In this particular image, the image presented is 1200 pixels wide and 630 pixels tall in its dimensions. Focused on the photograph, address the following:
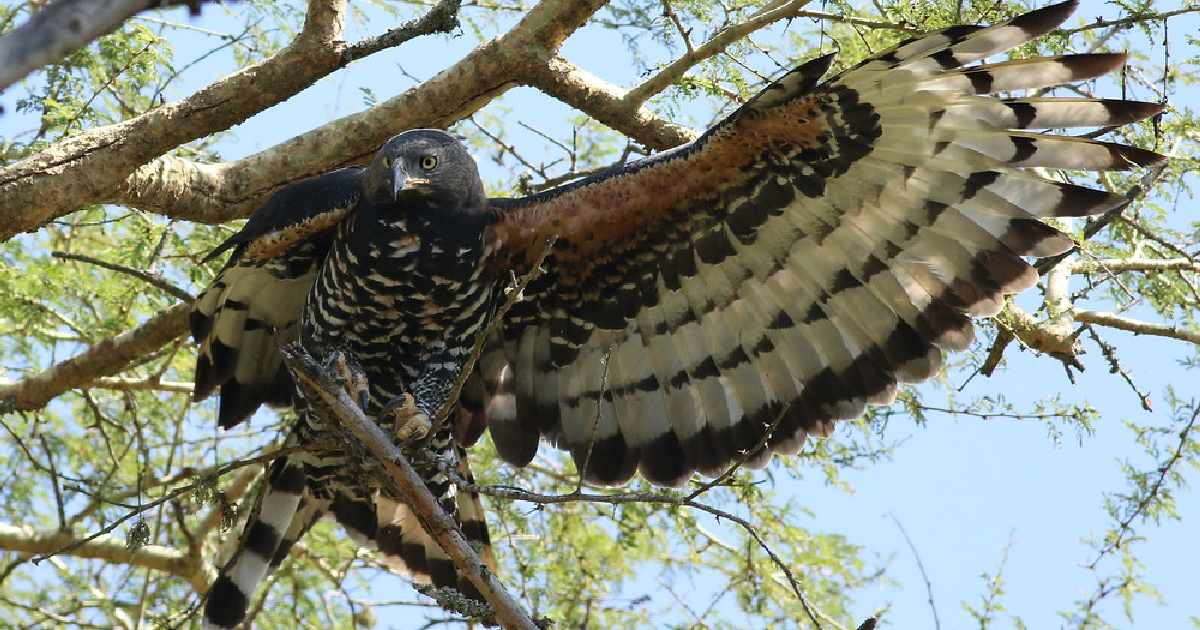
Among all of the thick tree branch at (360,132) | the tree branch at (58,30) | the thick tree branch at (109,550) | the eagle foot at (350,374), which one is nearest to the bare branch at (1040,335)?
the thick tree branch at (360,132)

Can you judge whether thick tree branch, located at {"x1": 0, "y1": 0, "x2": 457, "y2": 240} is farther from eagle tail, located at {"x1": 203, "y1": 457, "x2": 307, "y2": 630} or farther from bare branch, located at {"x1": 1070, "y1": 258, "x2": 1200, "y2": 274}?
bare branch, located at {"x1": 1070, "y1": 258, "x2": 1200, "y2": 274}

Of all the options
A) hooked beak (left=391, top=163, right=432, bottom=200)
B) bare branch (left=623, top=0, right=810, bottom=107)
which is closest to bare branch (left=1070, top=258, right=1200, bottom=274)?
bare branch (left=623, top=0, right=810, bottom=107)

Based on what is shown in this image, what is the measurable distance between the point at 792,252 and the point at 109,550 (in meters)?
3.74

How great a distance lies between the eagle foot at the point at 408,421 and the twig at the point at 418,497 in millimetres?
1092

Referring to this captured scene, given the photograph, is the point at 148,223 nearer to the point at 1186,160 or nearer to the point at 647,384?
the point at 647,384

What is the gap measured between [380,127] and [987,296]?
9.04 ft

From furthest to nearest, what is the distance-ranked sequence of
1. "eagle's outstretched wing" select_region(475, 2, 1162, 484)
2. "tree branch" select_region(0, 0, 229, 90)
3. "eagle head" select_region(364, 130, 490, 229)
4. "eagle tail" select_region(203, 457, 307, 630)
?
"eagle tail" select_region(203, 457, 307, 630)
"eagle head" select_region(364, 130, 490, 229)
"eagle's outstretched wing" select_region(475, 2, 1162, 484)
"tree branch" select_region(0, 0, 229, 90)

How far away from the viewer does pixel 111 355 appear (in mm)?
5867

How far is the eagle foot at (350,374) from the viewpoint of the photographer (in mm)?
Answer: 4789

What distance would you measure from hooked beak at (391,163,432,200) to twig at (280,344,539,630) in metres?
1.22

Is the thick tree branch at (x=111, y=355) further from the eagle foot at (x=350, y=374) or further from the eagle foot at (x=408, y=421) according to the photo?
the eagle foot at (x=408, y=421)

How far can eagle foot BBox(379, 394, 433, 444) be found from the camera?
490 centimetres

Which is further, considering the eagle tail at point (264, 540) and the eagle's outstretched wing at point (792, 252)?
the eagle tail at point (264, 540)

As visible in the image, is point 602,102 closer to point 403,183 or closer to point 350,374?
point 403,183
